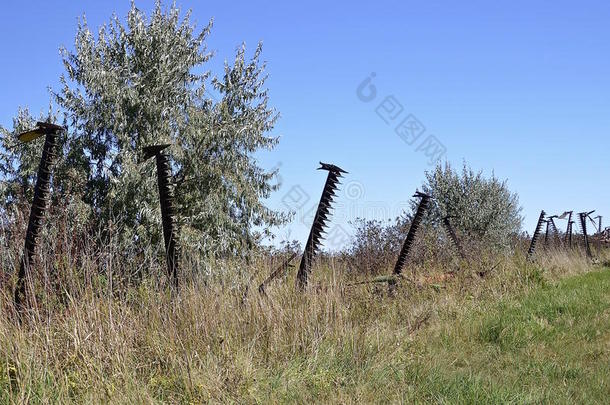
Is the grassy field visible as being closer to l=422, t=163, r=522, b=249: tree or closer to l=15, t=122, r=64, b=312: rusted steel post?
l=15, t=122, r=64, b=312: rusted steel post

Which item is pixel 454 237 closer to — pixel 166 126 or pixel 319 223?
pixel 319 223

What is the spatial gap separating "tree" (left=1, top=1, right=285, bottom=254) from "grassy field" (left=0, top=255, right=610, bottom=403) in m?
12.0

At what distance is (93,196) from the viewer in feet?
59.9

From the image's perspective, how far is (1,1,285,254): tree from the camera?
17766 millimetres

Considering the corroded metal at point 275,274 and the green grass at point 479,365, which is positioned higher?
the corroded metal at point 275,274

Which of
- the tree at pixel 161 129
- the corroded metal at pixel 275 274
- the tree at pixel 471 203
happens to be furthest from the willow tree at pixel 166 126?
the corroded metal at pixel 275 274

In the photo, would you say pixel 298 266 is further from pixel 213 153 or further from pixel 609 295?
pixel 213 153

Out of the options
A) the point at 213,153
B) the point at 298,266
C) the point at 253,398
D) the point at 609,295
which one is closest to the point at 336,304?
the point at 298,266

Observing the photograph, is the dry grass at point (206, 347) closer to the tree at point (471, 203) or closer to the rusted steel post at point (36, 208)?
the rusted steel post at point (36, 208)

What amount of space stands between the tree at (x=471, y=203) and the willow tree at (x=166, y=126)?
6.29 m

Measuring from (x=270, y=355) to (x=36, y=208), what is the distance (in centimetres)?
243

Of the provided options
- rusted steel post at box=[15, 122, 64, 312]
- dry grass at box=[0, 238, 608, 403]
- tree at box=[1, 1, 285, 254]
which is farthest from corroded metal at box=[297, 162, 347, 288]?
tree at box=[1, 1, 285, 254]

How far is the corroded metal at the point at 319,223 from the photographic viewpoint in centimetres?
573

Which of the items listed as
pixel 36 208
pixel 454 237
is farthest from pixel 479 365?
pixel 454 237
